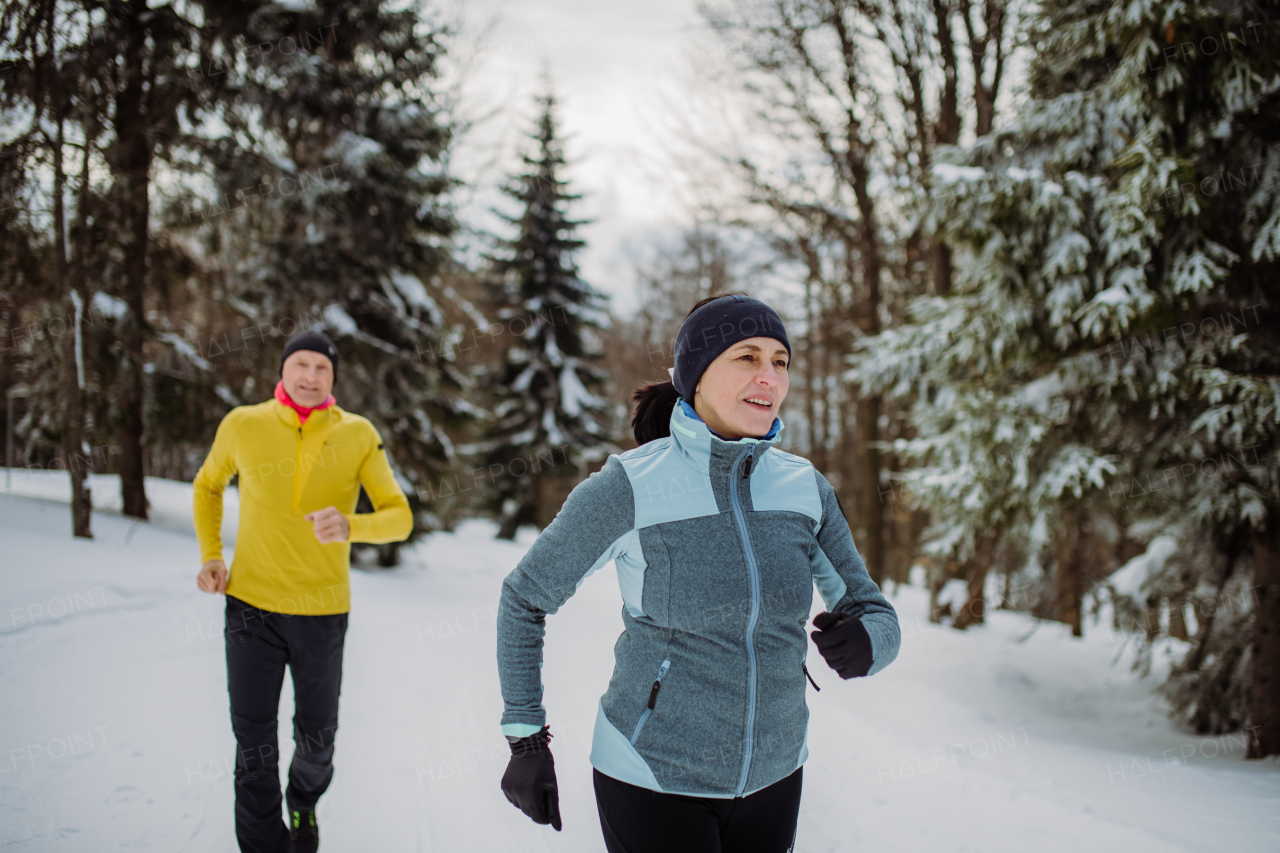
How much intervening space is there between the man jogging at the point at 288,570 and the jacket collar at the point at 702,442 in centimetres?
168

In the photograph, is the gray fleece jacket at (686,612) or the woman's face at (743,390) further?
the woman's face at (743,390)

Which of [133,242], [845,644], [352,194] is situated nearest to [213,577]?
[845,644]

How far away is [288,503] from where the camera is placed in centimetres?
292

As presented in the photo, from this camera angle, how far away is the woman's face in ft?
5.58

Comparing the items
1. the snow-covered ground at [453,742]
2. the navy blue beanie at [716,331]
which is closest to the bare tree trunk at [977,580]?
the snow-covered ground at [453,742]

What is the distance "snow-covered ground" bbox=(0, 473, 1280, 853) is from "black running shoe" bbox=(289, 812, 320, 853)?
18.9 inches

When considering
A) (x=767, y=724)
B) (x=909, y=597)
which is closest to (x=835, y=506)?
(x=767, y=724)

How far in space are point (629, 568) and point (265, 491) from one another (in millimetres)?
1987

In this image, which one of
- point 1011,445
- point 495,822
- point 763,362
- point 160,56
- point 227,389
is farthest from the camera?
point 227,389

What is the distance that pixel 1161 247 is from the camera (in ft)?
17.4

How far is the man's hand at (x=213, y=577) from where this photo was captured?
9.14ft

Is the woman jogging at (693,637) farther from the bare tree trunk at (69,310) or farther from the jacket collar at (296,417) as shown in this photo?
the bare tree trunk at (69,310)

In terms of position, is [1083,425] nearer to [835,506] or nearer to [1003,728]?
[1003,728]

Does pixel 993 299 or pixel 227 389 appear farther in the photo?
pixel 227 389
